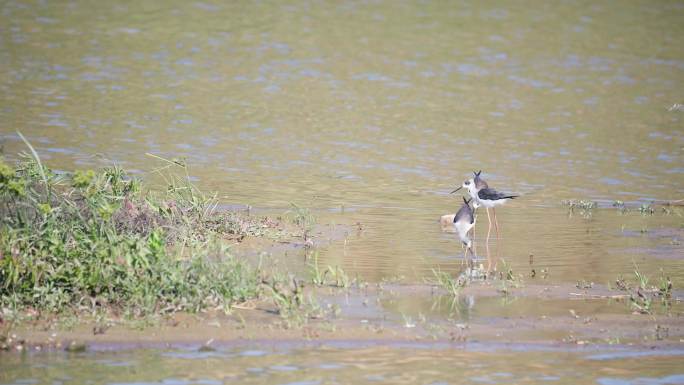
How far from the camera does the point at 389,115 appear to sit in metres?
23.2

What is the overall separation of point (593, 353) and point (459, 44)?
23416 mm

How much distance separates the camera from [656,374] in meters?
8.15

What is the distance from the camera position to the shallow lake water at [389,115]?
12.6m

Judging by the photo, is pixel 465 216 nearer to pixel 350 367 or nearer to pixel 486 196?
pixel 486 196

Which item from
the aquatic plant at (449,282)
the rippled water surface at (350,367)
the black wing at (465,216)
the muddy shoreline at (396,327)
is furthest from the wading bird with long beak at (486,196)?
the rippled water surface at (350,367)

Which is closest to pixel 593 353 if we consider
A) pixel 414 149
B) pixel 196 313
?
pixel 196 313

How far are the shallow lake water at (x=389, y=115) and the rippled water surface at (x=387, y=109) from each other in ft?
0.22

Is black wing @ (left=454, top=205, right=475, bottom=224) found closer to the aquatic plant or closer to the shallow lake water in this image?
the shallow lake water

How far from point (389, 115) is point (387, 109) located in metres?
0.61

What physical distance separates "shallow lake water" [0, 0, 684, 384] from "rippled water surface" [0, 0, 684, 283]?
67mm

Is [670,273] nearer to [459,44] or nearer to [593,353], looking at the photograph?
[593,353]

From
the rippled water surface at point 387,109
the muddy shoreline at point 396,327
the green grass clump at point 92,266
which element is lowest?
the muddy shoreline at point 396,327

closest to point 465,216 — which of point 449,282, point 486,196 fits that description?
point 486,196

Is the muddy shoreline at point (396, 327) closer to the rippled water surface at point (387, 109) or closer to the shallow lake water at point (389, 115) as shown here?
the shallow lake water at point (389, 115)
